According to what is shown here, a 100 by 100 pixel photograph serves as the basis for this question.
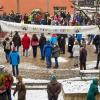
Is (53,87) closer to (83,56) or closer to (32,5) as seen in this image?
(83,56)

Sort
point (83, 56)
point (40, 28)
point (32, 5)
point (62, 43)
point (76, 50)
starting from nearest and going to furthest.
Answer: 1. point (83, 56)
2. point (76, 50)
3. point (62, 43)
4. point (40, 28)
5. point (32, 5)

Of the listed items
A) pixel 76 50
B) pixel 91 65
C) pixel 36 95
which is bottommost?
pixel 36 95

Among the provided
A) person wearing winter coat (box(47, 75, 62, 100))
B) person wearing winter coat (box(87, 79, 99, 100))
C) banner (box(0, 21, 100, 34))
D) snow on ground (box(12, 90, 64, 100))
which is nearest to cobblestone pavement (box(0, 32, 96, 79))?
banner (box(0, 21, 100, 34))

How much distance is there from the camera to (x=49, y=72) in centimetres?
2695

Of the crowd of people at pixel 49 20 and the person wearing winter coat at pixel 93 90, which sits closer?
the person wearing winter coat at pixel 93 90

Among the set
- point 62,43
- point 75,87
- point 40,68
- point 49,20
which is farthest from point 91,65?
point 49,20

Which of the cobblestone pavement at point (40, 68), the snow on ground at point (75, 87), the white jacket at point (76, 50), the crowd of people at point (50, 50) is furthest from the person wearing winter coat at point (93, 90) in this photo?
the white jacket at point (76, 50)

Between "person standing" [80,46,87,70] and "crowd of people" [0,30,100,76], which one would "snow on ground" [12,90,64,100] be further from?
"person standing" [80,46,87,70]

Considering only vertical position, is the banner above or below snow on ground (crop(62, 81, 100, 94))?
above

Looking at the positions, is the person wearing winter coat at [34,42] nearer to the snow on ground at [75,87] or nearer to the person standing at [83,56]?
the person standing at [83,56]

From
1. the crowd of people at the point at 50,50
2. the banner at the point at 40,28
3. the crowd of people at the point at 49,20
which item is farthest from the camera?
the crowd of people at the point at 49,20

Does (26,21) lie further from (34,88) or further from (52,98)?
(52,98)

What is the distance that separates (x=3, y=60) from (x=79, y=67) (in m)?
4.29

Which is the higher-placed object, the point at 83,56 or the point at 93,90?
the point at 93,90
